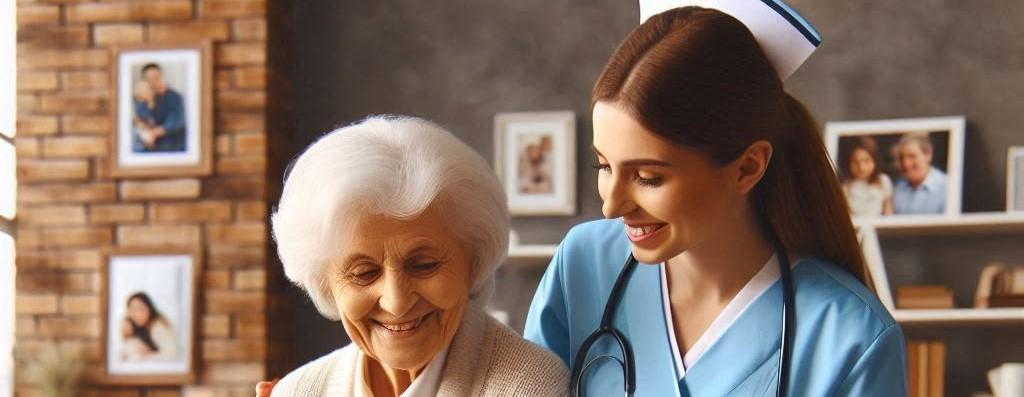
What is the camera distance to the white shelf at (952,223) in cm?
399

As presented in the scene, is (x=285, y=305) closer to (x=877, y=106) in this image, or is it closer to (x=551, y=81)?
(x=551, y=81)

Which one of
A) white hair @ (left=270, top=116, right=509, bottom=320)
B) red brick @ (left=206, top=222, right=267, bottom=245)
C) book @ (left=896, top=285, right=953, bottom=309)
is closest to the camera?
white hair @ (left=270, top=116, right=509, bottom=320)

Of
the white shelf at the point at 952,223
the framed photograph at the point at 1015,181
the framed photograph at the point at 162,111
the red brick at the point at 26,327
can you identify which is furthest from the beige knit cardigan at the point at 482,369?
the red brick at the point at 26,327

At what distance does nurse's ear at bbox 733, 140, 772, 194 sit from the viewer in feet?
4.78

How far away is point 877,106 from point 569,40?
1228mm

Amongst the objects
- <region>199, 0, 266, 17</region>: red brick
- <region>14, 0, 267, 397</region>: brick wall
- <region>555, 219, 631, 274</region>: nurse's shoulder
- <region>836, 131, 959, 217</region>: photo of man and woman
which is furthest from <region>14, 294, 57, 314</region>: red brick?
<region>555, 219, 631, 274</region>: nurse's shoulder

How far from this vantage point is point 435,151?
1.42 m

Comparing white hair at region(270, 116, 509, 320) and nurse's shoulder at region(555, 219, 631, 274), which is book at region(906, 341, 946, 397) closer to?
nurse's shoulder at region(555, 219, 631, 274)

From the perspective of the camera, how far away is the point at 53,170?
455 cm

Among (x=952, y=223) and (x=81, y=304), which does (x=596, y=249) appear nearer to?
(x=952, y=223)

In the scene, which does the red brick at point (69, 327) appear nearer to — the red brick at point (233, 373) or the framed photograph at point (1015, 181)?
the red brick at point (233, 373)

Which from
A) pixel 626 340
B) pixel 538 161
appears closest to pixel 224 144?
pixel 538 161

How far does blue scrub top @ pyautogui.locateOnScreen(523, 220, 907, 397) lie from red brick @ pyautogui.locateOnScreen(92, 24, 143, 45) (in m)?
3.22

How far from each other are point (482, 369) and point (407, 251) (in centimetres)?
23
